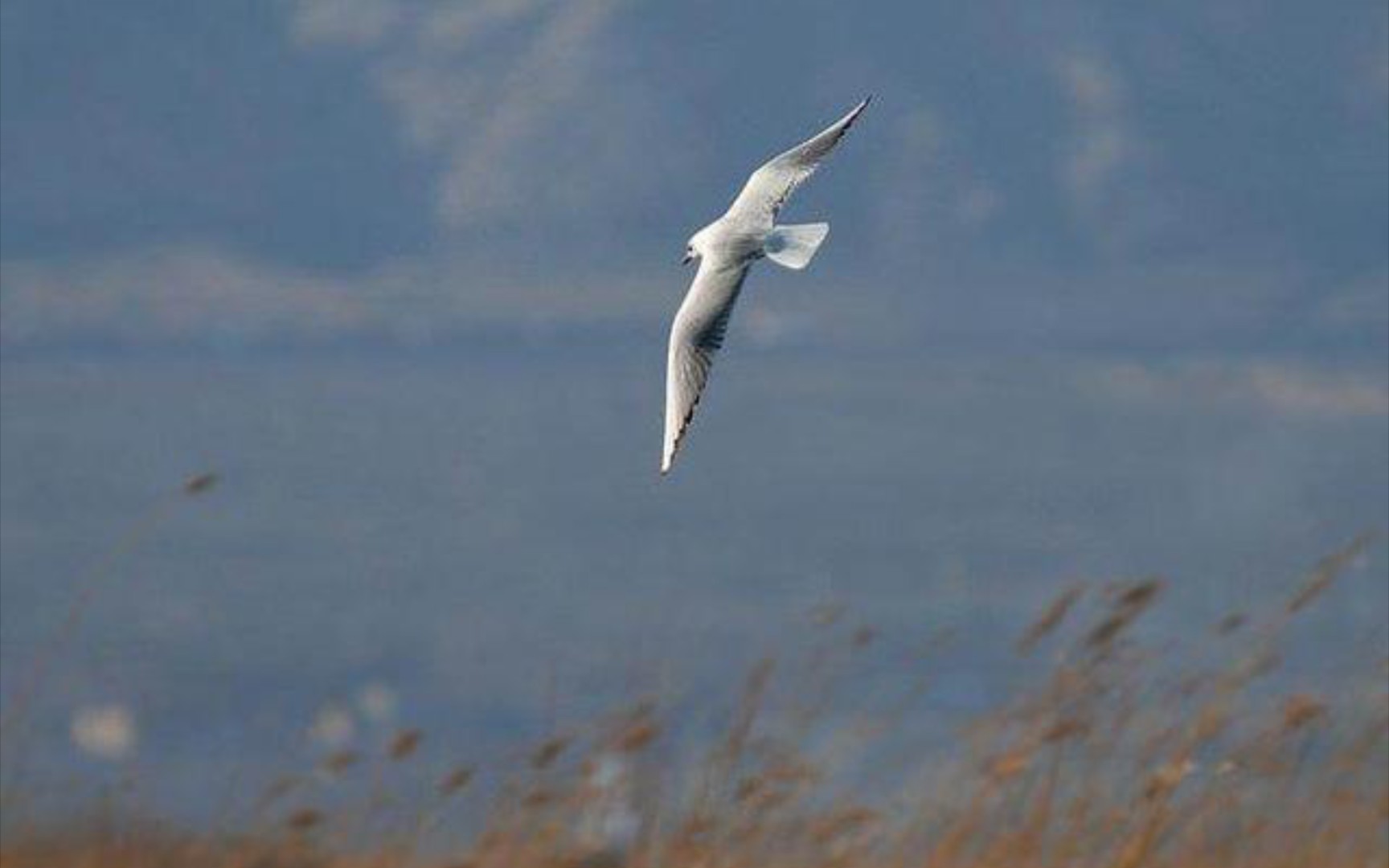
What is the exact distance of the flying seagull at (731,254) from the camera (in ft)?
19.5

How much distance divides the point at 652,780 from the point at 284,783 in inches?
23.4

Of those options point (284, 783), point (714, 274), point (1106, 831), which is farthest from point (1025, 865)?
point (714, 274)

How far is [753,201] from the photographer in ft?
20.7

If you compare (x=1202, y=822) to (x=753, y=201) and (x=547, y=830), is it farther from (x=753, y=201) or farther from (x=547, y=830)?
(x=753, y=201)

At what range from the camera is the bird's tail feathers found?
589 cm

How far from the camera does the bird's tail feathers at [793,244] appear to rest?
19.3 feet

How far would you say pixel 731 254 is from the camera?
6.22 metres

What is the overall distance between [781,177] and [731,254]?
32cm

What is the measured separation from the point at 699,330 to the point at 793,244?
12.6 inches

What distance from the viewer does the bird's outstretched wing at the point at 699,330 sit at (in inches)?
235

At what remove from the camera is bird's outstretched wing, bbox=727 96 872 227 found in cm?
628

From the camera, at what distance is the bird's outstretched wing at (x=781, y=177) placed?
6.28 metres

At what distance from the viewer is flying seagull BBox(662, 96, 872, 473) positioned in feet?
19.5

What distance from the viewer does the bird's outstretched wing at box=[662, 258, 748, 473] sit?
5964 millimetres
